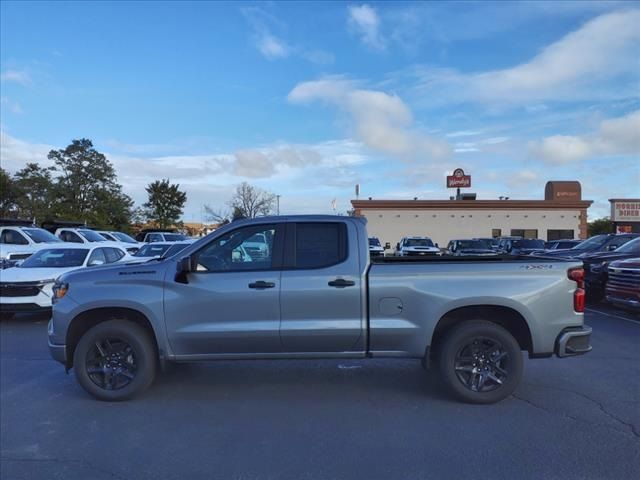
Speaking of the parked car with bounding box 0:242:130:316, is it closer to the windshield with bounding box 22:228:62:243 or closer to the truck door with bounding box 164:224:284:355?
the truck door with bounding box 164:224:284:355

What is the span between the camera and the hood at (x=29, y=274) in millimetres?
10289

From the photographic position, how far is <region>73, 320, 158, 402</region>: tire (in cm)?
552

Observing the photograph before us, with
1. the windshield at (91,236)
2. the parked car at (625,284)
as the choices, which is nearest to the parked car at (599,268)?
the parked car at (625,284)

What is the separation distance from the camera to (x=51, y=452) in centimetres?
438

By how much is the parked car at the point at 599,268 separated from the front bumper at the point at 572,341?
321 inches

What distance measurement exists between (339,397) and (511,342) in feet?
6.13

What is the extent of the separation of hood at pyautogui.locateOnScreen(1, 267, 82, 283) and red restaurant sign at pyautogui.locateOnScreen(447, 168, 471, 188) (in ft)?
151

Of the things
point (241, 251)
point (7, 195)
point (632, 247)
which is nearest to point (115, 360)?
point (241, 251)

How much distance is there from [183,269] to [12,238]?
14.8 meters

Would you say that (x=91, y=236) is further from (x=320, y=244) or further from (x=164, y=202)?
(x=164, y=202)

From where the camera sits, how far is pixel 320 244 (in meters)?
5.63

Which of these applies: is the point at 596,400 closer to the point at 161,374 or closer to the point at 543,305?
the point at 543,305

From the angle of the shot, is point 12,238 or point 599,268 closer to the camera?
point 599,268

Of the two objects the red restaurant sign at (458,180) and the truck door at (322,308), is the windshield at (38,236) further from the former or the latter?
the red restaurant sign at (458,180)
